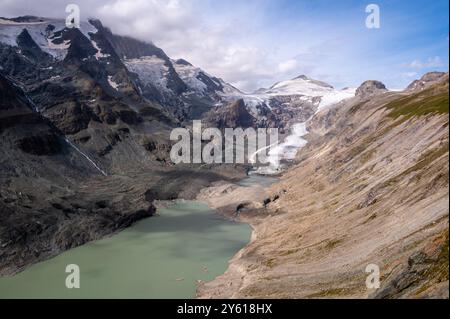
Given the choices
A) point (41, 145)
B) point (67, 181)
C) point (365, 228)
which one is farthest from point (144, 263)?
point (41, 145)

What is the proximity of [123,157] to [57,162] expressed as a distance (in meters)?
38.3

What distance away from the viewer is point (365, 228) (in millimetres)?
64438

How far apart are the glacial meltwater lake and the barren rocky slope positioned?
19.6 feet

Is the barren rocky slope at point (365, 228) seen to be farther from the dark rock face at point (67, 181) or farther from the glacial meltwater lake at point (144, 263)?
the dark rock face at point (67, 181)

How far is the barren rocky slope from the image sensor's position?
45031mm

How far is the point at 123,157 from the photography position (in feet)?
612

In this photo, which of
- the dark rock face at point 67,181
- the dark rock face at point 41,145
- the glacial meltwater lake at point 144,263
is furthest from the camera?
the dark rock face at point 41,145

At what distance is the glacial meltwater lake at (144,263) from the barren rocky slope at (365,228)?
19.6ft

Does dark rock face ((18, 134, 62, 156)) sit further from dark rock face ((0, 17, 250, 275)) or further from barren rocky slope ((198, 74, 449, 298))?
barren rocky slope ((198, 74, 449, 298))

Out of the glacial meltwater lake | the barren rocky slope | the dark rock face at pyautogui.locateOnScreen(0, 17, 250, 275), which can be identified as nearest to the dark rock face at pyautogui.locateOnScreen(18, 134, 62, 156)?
the dark rock face at pyautogui.locateOnScreen(0, 17, 250, 275)

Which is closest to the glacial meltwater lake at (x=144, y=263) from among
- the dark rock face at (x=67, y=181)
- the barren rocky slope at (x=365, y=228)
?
the dark rock face at (x=67, y=181)

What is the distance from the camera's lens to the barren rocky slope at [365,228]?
45031 millimetres

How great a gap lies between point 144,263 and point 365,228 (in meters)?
42.4
